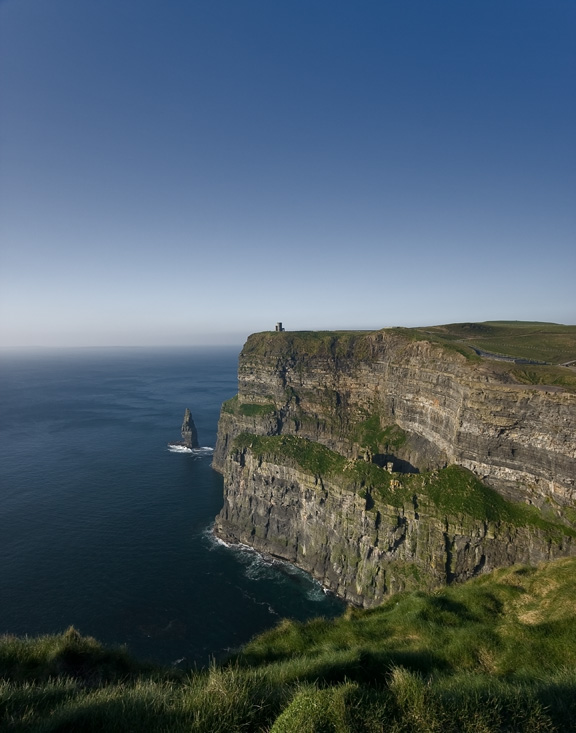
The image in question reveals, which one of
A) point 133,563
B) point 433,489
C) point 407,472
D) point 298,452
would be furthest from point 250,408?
point 433,489

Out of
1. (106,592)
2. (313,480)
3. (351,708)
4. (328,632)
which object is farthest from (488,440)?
(106,592)

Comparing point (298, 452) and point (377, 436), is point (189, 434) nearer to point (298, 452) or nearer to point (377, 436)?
point (298, 452)

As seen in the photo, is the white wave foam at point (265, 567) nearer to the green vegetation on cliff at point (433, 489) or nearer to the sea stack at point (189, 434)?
the green vegetation on cliff at point (433, 489)

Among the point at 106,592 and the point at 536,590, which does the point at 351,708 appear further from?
the point at 106,592

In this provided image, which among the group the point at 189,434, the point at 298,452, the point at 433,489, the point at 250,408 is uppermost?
the point at 250,408

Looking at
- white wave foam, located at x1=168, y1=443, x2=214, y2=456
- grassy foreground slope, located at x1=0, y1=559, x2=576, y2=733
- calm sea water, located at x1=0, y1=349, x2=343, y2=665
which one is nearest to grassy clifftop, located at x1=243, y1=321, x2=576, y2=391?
grassy foreground slope, located at x1=0, y1=559, x2=576, y2=733
